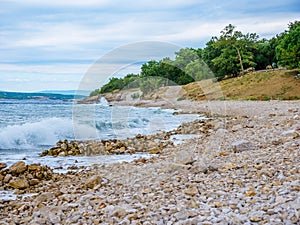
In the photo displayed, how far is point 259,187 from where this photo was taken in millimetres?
4723

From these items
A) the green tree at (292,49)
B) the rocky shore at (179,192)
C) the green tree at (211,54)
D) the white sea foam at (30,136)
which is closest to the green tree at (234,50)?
the green tree at (211,54)

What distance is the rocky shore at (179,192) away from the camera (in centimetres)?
406

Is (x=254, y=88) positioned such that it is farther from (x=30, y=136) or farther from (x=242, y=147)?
(x=242, y=147)

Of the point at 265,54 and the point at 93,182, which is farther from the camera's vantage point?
the point at 265,54

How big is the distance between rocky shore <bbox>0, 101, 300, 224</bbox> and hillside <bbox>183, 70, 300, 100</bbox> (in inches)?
837

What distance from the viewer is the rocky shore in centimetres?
406

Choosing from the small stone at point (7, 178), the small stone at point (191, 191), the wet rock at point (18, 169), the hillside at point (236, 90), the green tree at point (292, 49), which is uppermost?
the green tree at point (292, 49)

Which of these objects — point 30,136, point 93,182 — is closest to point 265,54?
point 30,136

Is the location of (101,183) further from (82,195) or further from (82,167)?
(82,167)

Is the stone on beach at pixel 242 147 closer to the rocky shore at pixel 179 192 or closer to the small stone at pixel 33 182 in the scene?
the rocky shore at pixel 179 192

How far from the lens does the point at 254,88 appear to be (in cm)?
3269

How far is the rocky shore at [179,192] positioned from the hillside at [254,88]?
21.2 m

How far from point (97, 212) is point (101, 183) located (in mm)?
1732

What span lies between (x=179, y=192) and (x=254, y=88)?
95.7 feet
